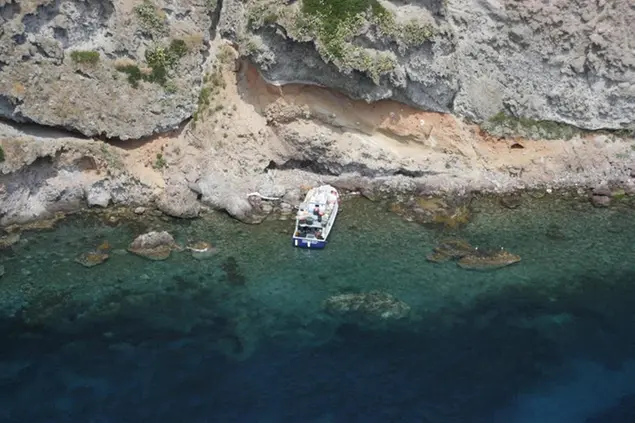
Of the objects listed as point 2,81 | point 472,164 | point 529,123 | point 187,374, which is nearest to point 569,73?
point 529,123

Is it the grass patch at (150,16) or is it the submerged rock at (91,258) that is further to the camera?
the grass patch at (150,16)

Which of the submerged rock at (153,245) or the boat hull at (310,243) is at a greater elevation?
the boat hull at (310,243)

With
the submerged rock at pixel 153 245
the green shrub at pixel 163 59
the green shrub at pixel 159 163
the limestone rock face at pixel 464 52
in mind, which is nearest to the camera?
the submerged rock at pixel 153 245

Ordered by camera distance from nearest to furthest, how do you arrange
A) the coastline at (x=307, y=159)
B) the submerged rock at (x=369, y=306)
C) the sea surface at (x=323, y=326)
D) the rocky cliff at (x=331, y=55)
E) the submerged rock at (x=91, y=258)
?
1. the sea surface at (x=323, y=326)
2. the submerged rock at (x=369, y=306)
3. the submerged rock at (x=91, y=258)
4. the rocky cliff at (x=331, y=55)
5. the coastline at (x=307, y=159)

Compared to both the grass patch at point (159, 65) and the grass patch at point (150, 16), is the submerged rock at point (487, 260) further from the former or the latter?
the grass patch at point (150, 16)

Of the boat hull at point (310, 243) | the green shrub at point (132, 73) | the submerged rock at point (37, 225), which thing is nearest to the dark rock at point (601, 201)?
the boat hull at point (310, 243)

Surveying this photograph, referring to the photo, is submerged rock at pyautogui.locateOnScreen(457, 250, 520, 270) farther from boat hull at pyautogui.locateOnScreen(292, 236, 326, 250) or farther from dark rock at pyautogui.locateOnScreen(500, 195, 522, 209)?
boat hull at pyautogui.locateOnScreen(292, 236, 326, 250)

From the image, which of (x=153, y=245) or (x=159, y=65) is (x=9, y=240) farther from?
(x=159, y=65)
